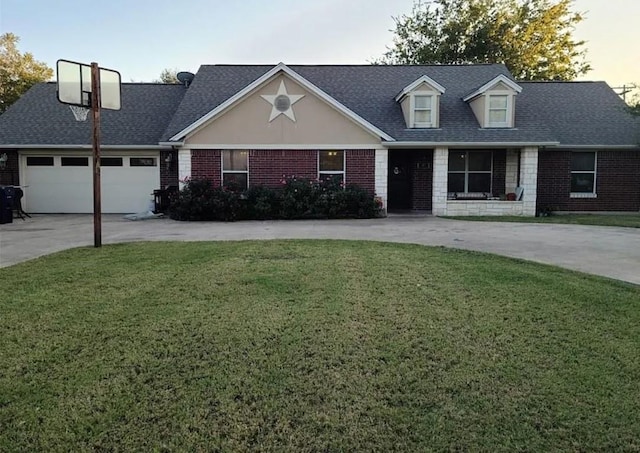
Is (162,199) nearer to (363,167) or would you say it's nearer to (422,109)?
(363,167)

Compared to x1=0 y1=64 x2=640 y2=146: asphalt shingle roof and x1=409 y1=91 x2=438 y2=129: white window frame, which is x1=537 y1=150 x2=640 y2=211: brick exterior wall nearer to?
x1=0 y1=64 x2=640 y2=146: asphalt shingle roof

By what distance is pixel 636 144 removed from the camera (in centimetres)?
1723

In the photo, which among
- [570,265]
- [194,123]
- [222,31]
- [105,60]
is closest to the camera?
[570,265]

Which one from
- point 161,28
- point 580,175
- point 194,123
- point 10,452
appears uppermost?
point 161,28

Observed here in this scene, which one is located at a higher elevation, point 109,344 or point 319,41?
point 319,41

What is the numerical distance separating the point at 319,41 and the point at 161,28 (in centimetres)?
869

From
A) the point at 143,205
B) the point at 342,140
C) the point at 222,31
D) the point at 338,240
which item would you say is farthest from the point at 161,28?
the point at 338,240

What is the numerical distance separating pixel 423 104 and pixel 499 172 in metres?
3.85

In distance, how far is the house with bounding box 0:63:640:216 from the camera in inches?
639

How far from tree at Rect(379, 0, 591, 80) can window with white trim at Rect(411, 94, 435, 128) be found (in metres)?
17.1

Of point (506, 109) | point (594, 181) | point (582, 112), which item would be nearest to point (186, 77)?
point (506, 109)

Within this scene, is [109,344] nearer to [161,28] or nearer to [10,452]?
[10,452]

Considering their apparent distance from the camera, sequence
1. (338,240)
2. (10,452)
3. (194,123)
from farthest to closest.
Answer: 1. (194,123)
2. (338,240)
3. (10,452)

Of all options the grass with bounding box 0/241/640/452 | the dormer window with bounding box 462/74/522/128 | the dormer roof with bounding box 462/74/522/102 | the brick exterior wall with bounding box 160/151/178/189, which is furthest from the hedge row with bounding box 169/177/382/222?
the grass with bounding box 0/241/640/452
